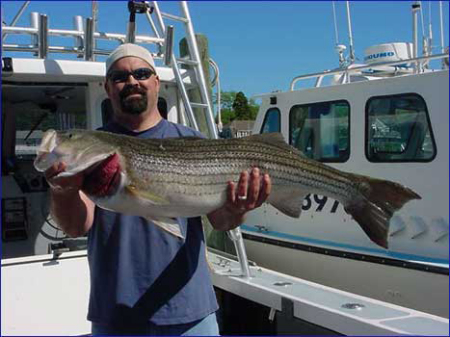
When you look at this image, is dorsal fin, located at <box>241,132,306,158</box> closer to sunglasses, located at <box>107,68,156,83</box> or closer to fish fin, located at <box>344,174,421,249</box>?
fish fin, located at <box>344,174,421,249</box>

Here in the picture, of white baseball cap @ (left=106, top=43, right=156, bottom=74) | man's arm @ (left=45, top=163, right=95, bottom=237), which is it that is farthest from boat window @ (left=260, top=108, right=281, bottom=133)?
man's arm @ (left=45, top=163, right=95, bottom=237)

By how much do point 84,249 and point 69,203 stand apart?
266 centimetres

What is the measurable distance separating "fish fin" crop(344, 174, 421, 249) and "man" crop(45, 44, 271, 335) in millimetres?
622

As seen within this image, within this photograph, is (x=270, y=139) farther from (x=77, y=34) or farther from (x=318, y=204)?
(x=318, y=204)

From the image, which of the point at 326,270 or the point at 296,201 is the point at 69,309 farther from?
the point at 326,270

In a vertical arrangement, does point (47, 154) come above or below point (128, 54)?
below

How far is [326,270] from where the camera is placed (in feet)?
21.5

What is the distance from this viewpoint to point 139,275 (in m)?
2.51

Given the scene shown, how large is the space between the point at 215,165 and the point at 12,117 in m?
5.23

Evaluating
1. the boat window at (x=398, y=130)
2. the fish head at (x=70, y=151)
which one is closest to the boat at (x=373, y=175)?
the boat window at (x=398, y=130)

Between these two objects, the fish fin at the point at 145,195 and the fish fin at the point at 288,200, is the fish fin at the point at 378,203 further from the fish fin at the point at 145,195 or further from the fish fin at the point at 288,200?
the fish fin at the point at 145,195

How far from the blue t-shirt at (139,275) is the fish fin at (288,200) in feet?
1.58

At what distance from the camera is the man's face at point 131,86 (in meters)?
2.60

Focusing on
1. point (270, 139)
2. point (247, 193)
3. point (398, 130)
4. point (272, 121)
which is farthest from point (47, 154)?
point (272, 121)
